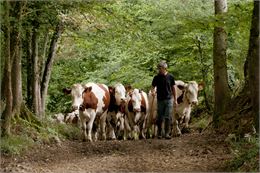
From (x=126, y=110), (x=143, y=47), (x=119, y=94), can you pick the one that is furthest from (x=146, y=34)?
(x=126, y=110)

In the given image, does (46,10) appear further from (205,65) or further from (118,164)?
(205,65)

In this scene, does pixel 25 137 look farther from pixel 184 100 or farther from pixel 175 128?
pixel 184 100

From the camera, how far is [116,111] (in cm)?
1728

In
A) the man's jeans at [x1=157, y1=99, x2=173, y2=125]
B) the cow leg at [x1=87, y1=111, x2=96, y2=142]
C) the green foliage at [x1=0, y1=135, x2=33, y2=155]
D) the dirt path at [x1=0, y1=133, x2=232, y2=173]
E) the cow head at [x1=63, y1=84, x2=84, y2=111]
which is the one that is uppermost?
the cow head at [x1=63, y1=84, x2=84, y2=111]

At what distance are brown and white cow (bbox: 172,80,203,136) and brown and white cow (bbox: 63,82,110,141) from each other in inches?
87.1

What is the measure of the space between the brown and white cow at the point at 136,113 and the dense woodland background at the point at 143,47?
1.83m

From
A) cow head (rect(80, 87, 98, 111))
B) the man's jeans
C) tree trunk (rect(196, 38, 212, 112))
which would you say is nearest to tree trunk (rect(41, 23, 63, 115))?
cow head (rect(80, 87, 98, 111))

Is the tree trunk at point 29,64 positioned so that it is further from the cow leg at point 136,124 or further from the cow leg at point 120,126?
the cow leg at point 136,124

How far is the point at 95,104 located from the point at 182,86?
2983 mm

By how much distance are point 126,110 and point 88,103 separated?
2.11 metres

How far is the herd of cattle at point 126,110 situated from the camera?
52.7ft

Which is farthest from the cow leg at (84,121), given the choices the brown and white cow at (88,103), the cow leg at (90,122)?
the cow leg at (90,122)

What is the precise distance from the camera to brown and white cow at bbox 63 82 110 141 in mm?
15055

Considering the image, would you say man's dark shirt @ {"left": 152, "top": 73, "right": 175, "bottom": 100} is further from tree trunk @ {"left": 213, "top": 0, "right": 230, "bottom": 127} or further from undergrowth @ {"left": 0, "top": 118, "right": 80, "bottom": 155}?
undergrowth @ {"left": 0, "top": 118, "right": 80, "bottom": 155}
